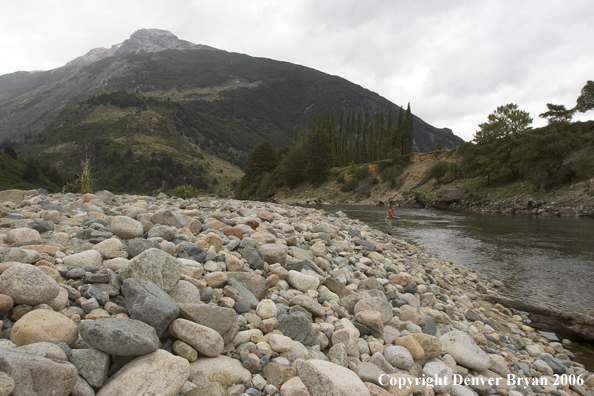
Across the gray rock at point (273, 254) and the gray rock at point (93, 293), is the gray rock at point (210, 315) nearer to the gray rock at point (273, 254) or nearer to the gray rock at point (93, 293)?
the gray rock at point (93, 293)

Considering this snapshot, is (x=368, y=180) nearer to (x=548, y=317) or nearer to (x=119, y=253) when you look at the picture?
(x=548, y=317)

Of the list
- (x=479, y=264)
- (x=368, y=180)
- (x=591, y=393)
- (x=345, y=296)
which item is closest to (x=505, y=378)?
(x=591, y=393)

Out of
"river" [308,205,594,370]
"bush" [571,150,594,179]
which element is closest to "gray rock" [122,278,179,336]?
"river" [308,205,594,370]

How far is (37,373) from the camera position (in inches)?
75.1

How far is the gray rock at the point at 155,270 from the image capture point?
11.0 feet

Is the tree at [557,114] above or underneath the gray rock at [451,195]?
above

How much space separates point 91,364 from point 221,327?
102cm

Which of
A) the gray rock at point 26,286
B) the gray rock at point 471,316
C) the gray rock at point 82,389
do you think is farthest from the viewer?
the gray rock at point 471,316

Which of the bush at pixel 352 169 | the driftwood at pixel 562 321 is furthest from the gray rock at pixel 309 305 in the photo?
the bush at pixel 352 169

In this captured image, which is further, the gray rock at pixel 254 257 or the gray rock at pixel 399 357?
the gray rock at pixel 254 257

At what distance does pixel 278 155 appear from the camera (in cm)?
7925

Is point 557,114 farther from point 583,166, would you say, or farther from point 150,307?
point 150,307

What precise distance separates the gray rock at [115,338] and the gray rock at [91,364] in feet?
0.16

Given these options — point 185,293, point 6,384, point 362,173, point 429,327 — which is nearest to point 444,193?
point 362,173
